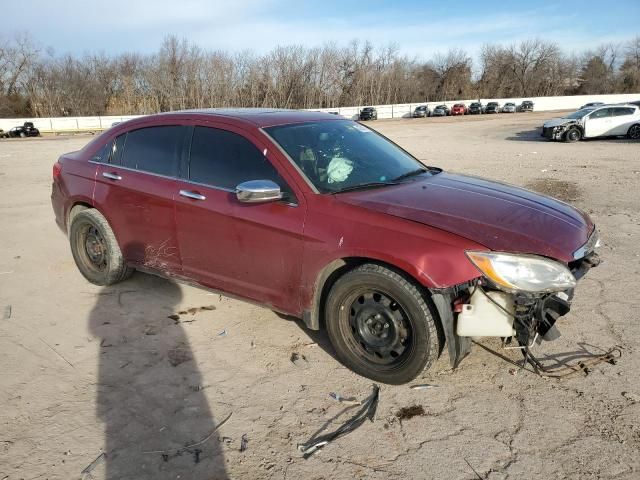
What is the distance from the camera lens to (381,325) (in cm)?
326

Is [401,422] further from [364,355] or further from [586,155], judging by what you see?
[586,155]

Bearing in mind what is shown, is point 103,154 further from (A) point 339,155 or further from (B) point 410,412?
(B) point 410,412

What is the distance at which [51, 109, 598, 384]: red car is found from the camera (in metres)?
3.00

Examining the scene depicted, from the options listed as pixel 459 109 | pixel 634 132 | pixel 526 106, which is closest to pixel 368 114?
pixel 459 109

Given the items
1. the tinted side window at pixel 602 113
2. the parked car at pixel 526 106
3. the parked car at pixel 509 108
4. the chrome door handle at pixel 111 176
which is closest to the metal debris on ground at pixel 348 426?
the chrome door handle at pixel 111 176

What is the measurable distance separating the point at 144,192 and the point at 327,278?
194cm

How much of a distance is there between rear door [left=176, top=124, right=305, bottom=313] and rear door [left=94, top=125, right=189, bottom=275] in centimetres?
17

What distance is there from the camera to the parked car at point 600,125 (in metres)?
21.6

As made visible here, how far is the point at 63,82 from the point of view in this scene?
228 ft

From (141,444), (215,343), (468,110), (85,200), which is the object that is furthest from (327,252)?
(468,110)

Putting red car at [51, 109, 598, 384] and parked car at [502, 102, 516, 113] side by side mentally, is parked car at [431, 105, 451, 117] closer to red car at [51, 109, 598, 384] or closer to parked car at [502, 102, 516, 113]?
parked car at [502, 102, 516, 113]

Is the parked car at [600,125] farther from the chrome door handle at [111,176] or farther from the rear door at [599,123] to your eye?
the chrome door handle at [111,176]

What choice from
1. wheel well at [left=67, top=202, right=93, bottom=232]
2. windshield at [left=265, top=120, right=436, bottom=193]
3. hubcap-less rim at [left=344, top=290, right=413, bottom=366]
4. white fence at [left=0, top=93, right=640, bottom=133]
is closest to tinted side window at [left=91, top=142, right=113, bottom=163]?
wheel well at [left=67, top=202, right=93, bottom=232]

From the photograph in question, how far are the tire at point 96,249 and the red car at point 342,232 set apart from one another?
34mm
